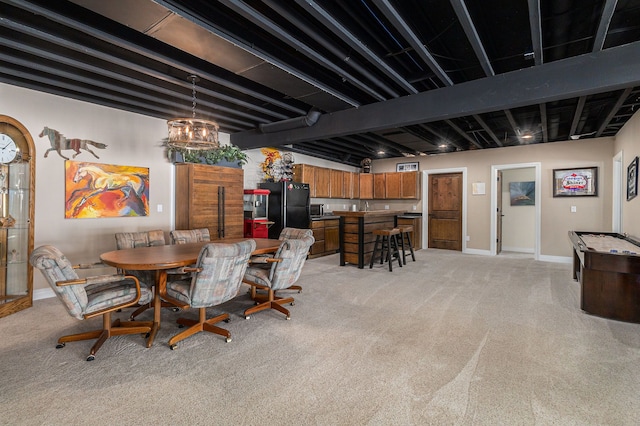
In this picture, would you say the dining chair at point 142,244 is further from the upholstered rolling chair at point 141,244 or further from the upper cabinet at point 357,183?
the upper cabinet at point 357,183

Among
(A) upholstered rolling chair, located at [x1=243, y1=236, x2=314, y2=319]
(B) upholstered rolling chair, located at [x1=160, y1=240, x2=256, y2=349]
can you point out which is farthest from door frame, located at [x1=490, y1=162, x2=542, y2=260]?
(B) upholstered rolling chair, located at [x1=160, y1=240, x2=256, y2=349]

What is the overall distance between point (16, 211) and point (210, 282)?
285 centimetres

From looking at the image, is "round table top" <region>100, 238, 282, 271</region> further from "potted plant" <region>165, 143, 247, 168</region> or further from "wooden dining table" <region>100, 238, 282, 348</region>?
"potted plant" <region>165, 143, 247, 168</region>

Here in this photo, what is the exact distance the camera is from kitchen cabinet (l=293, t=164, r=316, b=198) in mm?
7176

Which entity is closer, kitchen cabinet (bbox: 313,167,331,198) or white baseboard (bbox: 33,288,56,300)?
white baseboard (bbox: 33,288,56,300)

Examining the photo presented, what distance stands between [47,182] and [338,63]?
3.84 m

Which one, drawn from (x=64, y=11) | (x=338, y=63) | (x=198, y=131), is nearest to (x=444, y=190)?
(x=338, y=63)

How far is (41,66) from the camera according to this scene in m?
3.06

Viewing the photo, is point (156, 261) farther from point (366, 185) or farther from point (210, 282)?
point (366, 185)

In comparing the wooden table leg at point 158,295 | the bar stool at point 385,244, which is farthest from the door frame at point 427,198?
the wooden table leg at point 158,295

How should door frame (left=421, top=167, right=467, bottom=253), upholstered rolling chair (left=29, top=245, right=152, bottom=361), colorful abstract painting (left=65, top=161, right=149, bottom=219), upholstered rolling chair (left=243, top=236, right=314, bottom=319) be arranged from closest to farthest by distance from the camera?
upholstered rolling chair (left=29, top=245, right=152, bottom=361) < upholstered rolling chair (left=243, top=236, right=314, bottom=319) < colorful abstract painting (left=65, top=161, right=149, bottom=219) < door frame (left=421, top=167, right=467, bottom=253)

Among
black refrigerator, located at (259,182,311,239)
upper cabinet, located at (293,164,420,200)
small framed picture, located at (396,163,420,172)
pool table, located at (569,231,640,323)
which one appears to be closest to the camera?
pool table, located at (569,231,640,323)

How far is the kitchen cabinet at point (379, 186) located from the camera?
8766mm

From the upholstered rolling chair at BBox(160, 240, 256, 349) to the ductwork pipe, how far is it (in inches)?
A: 96.0
